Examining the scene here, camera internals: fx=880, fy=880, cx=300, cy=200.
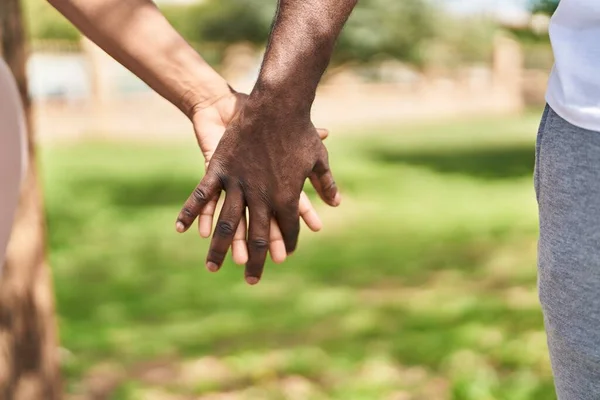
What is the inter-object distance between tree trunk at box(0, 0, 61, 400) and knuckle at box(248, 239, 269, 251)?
1777 millimetres

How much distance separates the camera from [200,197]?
1.52 m

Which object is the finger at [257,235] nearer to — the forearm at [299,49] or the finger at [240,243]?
the finger at [240,243]

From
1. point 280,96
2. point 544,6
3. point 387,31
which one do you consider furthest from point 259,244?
point 387,31

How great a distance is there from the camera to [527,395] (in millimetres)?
3641

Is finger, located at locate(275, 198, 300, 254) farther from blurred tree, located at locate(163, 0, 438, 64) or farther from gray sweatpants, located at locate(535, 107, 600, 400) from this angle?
blurred tree, located at locate(163, 0, 438, 64)

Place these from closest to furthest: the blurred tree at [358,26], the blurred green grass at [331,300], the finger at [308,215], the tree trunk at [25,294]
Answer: the finger at [308,215]
the tree trunk at [25,294]
the blurred green grass at [331,300]
the blurred tree at [358,26]

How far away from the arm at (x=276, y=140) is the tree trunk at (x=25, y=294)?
5.71ft

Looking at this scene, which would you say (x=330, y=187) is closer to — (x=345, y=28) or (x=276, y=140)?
(x=276, y=140)

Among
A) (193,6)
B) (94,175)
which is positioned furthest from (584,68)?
(193,6)

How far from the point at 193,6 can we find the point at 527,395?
2270cm

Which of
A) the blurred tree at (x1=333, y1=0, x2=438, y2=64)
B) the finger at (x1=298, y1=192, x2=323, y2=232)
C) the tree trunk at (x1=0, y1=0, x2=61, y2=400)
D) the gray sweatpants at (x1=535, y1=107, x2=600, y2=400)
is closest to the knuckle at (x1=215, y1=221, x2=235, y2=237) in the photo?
the finger at (x1=298, y1=192, x2=323, y2=232)

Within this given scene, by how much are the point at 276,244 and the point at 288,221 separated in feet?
0.16

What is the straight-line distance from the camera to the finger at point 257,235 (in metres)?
1.49

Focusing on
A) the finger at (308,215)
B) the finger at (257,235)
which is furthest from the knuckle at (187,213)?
the finger at (308,215)
